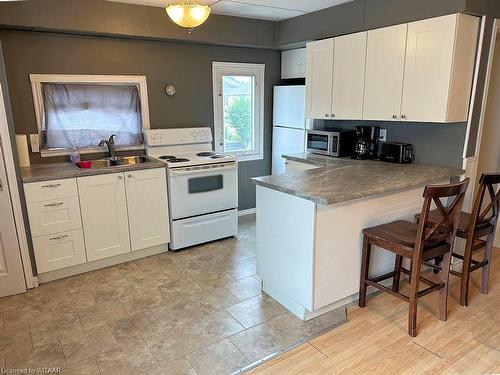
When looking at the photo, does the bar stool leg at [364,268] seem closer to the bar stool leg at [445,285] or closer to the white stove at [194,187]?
the bar stool leg at [445,285]

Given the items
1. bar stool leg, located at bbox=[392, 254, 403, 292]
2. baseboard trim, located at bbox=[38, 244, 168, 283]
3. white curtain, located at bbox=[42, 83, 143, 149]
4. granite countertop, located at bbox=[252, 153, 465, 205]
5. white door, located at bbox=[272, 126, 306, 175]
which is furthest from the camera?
white door, located at bbox=[272, 126, 306, 175]

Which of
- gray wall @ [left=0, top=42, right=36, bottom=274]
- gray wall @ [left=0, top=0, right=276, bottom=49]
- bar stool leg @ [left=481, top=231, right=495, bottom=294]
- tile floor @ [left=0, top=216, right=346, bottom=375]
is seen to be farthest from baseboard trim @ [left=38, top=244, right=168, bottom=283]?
bar stool leg @ [left=481, top=231, right=495, bottom=294]

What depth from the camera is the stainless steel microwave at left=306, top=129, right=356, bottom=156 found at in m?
3.81

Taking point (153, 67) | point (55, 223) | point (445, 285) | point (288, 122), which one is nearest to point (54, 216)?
point (55, 223)

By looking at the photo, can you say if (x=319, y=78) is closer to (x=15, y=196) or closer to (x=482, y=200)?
(x=482, y=200)

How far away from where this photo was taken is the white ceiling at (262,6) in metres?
3.46

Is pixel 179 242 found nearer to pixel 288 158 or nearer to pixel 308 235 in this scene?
pixel 288 158

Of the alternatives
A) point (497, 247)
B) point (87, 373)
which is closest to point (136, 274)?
point (87, 373)

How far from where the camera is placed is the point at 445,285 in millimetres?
2492

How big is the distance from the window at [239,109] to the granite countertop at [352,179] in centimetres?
149

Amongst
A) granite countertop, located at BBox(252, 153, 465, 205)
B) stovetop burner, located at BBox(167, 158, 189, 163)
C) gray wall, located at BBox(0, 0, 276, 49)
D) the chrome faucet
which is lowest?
granite countertop, located at BBox(252, 153, 465, 205)

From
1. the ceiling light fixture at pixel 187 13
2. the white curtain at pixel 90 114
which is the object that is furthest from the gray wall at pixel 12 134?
the ceiling light fixture at pixel 187 13

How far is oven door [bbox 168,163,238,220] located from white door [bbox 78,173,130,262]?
50cm

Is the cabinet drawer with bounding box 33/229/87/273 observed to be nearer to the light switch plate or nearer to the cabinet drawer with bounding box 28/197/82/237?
the cabinet drawer with bounding box 28/197/82/237
